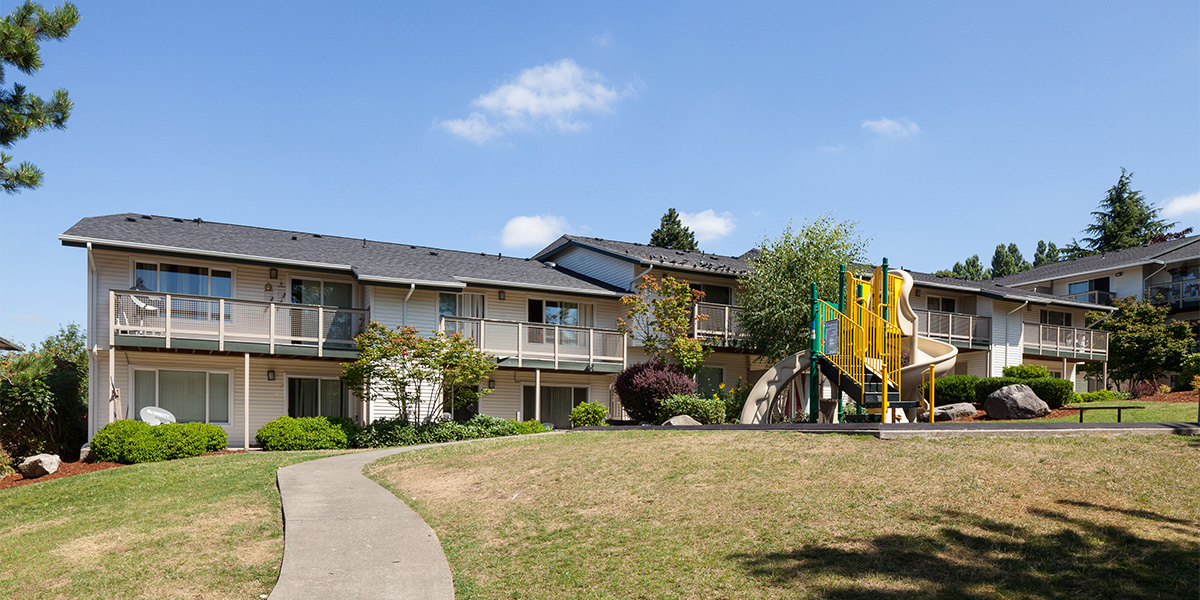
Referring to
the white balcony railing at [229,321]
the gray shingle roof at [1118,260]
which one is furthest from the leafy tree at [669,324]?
the gray shingle roof at [1118,260]

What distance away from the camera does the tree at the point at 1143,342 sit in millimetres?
32312

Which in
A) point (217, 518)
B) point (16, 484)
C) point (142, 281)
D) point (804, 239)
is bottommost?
point (16, 484)

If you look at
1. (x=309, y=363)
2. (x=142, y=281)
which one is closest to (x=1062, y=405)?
(x=309, y=363)

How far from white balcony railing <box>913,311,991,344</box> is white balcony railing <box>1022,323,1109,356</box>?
333 cm

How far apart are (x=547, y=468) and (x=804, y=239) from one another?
58.6 ft

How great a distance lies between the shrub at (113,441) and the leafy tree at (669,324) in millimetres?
14438

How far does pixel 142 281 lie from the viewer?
2231cm

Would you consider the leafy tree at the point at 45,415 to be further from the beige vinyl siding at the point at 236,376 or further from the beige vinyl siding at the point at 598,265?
the beige vinyl siding at the point at 598,265

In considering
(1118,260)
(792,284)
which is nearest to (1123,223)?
(1118,260)

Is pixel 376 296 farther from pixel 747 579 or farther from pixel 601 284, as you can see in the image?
pixel 747 579

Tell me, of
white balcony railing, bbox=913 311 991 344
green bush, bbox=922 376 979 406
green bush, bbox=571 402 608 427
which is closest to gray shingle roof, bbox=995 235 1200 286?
white balcony railing, bbox=913 311 991 344

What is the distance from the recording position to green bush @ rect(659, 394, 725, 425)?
74.7ft

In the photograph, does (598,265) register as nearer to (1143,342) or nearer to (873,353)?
(873,353)

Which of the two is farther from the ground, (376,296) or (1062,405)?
(376,296)
